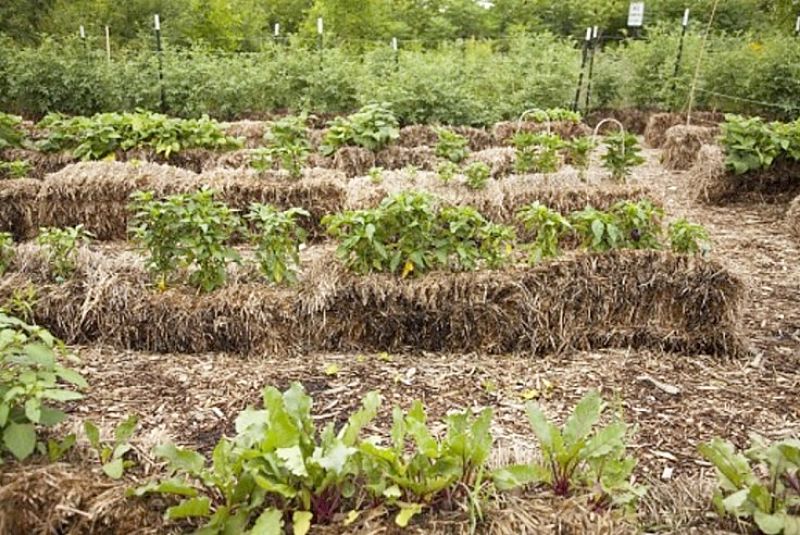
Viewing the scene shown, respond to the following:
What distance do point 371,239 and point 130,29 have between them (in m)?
13.7

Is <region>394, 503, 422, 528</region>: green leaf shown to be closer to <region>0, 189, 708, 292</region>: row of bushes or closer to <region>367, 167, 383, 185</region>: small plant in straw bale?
<region>0, 189, 708, 292</region>: row of bushes

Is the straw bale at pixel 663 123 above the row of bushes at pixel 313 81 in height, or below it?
below

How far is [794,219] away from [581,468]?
14.4 ft

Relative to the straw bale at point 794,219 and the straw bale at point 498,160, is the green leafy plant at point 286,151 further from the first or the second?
the straw bale at point 794,219

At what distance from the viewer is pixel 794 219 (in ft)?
17.5

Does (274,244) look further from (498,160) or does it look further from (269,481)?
(498,160)

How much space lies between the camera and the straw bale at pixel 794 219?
5222 mm

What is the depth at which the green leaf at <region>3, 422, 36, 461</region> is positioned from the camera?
71.3 inches

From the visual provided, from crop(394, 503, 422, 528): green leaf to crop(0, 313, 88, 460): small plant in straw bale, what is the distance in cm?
96

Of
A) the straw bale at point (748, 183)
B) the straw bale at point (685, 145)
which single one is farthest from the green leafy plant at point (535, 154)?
the straw bale at point (685, 145)

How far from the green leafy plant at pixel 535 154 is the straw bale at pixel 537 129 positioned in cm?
175

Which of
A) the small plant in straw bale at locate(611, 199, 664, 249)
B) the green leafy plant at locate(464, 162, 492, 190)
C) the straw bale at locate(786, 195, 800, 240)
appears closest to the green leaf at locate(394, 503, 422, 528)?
the small plant in straw bale at locate(611, 199, 664, 249)

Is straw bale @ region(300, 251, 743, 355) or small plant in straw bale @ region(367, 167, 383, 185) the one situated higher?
small plant in straw bale @ region(367, 167, 383, 185)

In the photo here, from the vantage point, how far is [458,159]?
5.92 m
